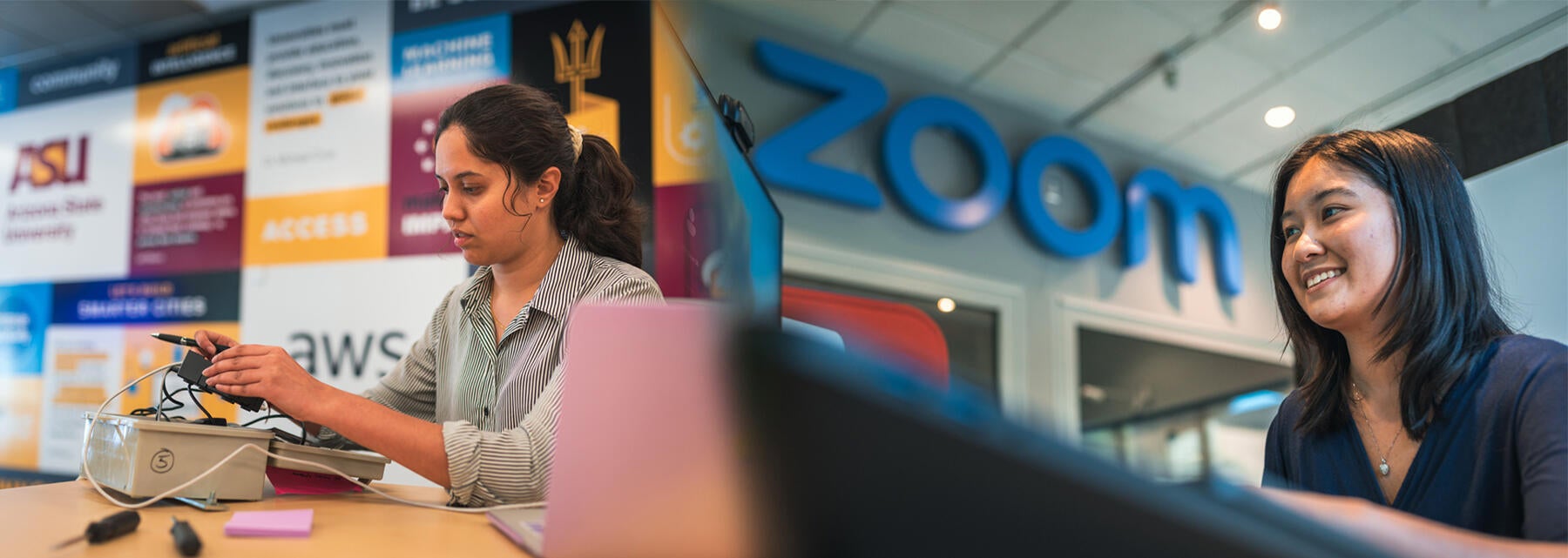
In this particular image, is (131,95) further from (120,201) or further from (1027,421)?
(1027,421)

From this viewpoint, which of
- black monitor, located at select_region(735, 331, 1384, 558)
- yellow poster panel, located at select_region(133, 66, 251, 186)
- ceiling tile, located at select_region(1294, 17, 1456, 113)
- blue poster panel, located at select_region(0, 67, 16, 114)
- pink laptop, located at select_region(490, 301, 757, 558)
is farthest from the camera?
blue poster panel, located at select_region(0, 67, 16, 114)

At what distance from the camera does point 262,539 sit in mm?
590

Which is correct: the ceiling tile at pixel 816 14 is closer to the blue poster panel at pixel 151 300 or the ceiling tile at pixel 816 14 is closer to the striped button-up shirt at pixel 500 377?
the striped button-up shirt at pixel 500 377

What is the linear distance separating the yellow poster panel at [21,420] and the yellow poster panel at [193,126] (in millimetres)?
851

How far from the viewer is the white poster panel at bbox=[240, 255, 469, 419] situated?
232 cm

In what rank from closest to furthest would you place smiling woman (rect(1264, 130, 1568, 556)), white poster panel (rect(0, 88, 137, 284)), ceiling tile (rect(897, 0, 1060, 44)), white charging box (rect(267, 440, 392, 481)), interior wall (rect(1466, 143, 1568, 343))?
smiling woman (rect(1264, 130, 1568, 556))
white charging box (rect(267, 440, 392, 481))
interior wall (rect(1466, 143, 1568, 343))
ceiling tile (rect(897, 0, 1060, 44))
white poster panel (rect(0, 88, 137, 284))

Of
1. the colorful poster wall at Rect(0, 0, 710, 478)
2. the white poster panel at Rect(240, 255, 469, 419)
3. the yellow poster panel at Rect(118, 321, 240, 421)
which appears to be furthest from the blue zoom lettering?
the yellow poster panel at Rect(118, 321, 240, 421)

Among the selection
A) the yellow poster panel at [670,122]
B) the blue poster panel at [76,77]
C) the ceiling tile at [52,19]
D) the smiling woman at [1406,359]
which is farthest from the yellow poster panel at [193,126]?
the smiling woman at [1406,359]

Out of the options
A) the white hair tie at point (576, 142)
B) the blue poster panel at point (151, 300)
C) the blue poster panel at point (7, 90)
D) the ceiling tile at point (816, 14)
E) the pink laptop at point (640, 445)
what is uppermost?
the ceiling tile at point (816, 14)

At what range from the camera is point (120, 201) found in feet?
9.26

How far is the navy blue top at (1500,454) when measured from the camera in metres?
0.65

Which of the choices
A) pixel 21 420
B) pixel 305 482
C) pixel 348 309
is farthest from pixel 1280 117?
pixel 21 420

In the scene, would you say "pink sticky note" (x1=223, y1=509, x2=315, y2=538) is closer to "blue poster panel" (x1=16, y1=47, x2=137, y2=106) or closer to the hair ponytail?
the hair ponytail

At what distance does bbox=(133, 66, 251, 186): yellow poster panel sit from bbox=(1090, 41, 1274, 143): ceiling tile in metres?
2.83
